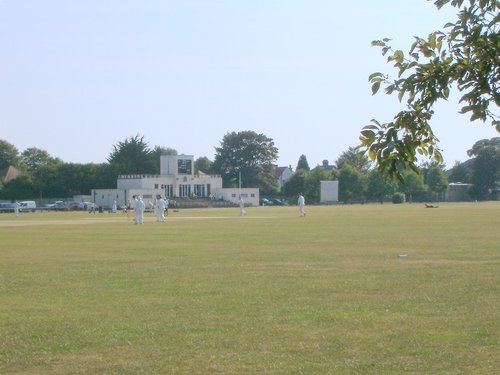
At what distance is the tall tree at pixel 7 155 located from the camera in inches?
6481

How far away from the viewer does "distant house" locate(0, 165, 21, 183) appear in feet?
504

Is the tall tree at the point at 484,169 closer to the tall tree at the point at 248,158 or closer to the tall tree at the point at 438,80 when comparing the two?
the tall tree at the point at 248,158

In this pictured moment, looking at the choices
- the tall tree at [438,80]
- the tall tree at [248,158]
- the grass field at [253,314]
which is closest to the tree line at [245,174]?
the tall tree at [248,158]

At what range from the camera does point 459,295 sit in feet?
49.2

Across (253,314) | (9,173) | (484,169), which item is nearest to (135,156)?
(9,173)

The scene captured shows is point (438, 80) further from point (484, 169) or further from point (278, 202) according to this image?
point (484, 169)

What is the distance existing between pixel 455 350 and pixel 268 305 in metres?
4.20

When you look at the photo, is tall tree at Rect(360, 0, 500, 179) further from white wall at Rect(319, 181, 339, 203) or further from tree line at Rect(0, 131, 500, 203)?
white wall at Rect(319, 181, 339, 203)

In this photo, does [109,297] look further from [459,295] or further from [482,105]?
[482,105]

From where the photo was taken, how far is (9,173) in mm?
156625

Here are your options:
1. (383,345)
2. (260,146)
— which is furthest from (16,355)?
(260,146)

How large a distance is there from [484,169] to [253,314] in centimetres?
14962

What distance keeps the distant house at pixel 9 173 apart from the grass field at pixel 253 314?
133206 mm

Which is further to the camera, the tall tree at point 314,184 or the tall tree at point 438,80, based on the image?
the tall tree at point 314,184
